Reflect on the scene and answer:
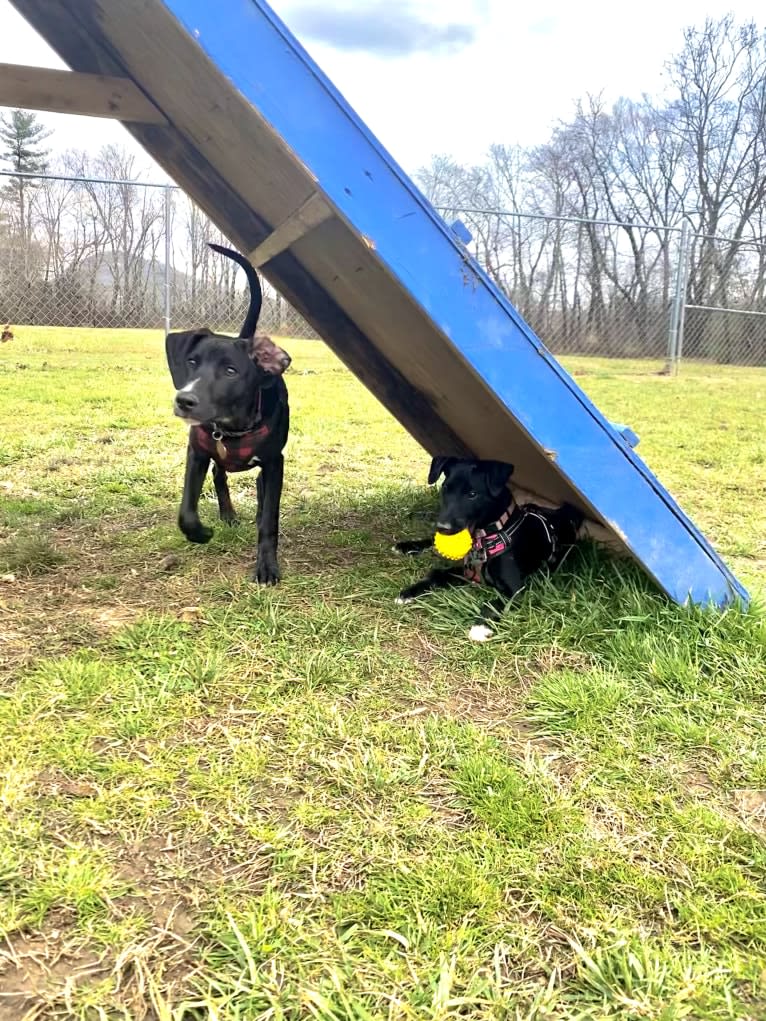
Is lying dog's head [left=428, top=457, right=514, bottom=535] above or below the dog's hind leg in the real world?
above

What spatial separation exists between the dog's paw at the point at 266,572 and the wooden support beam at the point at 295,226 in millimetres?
1375

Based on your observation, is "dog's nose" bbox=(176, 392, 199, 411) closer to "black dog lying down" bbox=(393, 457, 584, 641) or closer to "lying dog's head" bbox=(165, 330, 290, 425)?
"lying dog's head" bbox=(165, 330, 290, 425)

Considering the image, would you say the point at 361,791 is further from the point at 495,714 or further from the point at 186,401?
the point at 186,401

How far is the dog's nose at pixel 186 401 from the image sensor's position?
2.84 meters

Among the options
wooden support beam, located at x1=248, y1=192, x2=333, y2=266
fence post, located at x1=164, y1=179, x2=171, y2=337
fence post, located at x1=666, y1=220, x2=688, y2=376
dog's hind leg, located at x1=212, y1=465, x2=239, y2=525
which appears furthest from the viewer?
fence post, located at x1=666, y1=220, x2=688, y2=376

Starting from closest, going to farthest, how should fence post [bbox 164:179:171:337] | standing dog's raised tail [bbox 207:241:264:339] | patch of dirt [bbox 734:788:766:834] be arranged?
patch of dirt [bbox 734:788:766:834]
standing dog's raised tail [bbox 207:241:264:339]
fence post [bbox 164:179:171:337]

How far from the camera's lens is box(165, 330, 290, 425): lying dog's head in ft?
9.62

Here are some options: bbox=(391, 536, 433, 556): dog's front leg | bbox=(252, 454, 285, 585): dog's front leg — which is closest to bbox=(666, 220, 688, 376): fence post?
bbox=(391, 536, 433, 556): dog's front leg

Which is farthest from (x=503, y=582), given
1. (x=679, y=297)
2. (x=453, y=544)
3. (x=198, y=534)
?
(x=679, y=297)

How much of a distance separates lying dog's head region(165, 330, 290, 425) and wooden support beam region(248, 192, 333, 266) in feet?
1.55

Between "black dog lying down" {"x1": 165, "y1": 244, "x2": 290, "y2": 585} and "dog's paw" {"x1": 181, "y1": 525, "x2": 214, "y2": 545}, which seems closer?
"black dog lying down" {"x1": 165, "y1": 244, "x2": 290, "y2": 585}

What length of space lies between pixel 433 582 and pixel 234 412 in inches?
42.9

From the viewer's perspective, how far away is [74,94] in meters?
3.16

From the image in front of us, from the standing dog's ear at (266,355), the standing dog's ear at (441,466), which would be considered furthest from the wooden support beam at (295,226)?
the standing dog's ear at (441,466)
